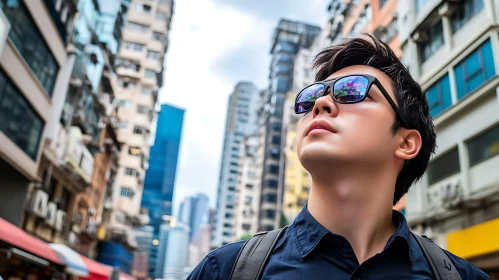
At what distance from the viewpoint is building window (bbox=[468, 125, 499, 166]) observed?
38.5 ft

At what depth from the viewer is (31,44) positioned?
13781mm

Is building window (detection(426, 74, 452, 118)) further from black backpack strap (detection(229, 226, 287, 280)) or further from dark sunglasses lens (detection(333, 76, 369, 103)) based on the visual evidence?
black backpack strap (detection(229, 226, 287, 280))

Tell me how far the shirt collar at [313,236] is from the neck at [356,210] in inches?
2.8

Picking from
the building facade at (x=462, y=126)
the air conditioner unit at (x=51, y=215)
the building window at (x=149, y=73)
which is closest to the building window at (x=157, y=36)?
the building window at (x=149, y=73)

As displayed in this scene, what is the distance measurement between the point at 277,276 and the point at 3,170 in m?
15.2

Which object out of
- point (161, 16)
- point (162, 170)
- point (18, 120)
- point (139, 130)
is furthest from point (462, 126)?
point (162, 170)

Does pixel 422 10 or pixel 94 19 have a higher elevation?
pixel 94 19

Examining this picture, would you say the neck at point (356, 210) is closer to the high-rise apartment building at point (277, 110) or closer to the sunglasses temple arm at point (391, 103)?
the sunglasses temple arm at point (391, 103)

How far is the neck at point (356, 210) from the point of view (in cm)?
187

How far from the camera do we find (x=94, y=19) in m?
21.9

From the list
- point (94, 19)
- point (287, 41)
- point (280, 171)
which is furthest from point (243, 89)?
point (94, 19)

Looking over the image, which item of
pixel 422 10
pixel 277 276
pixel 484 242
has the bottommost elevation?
pixel 277 276

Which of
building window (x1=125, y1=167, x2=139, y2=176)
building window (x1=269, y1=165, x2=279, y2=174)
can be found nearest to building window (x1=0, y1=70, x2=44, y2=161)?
building window (x1=125, y1=167, x2=139, y2=176)

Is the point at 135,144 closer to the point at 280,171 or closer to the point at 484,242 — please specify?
the point at 280,171
